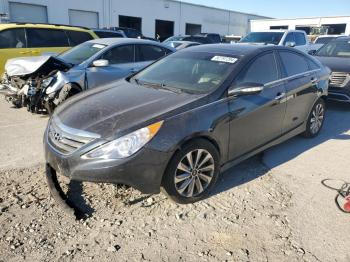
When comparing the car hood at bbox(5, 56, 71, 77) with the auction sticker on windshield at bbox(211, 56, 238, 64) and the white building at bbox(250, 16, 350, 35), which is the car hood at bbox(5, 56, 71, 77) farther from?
the white building at bbox(250, 16, 350, 35)

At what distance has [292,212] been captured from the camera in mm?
3643

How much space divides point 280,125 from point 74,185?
2.78 meters

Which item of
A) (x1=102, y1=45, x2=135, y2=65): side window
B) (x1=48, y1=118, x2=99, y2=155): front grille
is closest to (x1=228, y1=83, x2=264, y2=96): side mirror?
(x1=48, y1=118, x2=99, y2=155): front grille

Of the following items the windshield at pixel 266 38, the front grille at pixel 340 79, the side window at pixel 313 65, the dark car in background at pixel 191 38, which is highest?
the windshield at pixel 266 38

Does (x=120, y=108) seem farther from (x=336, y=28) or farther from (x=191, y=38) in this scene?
(x=336, y=28)

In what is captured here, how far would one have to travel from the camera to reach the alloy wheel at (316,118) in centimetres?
575

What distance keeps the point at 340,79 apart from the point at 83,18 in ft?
74.2

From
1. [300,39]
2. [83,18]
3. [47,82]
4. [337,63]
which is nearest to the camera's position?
[47,82]

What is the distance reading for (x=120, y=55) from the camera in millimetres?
7539

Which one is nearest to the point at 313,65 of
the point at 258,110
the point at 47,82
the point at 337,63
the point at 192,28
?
the point at 258,110

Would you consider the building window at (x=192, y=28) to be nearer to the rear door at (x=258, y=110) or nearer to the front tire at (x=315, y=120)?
the front tire at (x=315, y=120)

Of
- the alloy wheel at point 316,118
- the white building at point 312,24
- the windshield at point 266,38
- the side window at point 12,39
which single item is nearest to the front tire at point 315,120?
the alloy wheel at point 316,118

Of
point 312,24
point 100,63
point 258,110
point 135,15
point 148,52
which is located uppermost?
point 135,15

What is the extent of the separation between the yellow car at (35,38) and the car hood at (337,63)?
6250 mm
